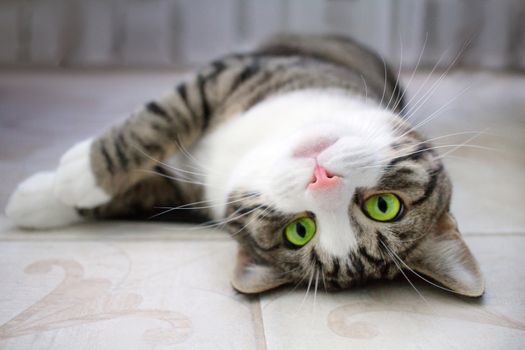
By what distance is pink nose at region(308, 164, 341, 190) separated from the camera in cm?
100

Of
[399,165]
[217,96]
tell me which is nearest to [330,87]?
[217,96]

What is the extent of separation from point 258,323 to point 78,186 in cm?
57

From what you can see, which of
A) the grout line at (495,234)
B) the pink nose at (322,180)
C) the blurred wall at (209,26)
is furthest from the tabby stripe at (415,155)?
the blurred wall at (209,26)

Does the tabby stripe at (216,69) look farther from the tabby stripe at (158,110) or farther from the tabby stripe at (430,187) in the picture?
the tabby stripe at (430,187)

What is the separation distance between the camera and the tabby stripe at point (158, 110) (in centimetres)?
145

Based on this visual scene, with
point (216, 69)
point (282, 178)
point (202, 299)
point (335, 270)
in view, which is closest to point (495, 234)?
point (335, 270)

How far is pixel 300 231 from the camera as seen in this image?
110 centimetres

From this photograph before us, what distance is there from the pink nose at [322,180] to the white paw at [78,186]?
56 centimetres

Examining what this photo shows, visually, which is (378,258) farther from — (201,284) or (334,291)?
(201,284)

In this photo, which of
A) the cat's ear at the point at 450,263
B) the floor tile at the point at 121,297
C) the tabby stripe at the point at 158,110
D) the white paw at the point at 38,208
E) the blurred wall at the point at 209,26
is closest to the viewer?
the floor tile at the point at 121,297

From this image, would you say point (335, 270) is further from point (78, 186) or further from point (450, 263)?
point (78, 186)

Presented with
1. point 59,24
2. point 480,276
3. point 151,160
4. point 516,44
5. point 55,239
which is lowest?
point 480,276

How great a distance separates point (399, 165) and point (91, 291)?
61cm

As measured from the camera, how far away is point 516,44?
325 centimetres
